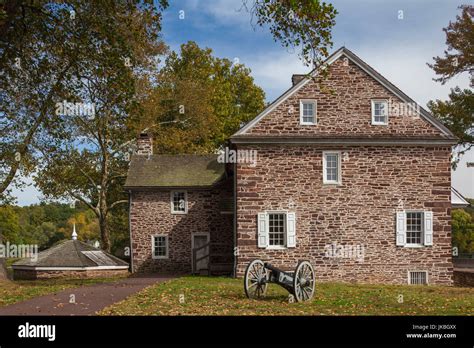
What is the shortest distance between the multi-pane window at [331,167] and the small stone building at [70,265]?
12.2 m

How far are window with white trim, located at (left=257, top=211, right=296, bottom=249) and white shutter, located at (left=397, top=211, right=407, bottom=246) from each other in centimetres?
449

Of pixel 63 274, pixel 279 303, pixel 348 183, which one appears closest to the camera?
pixel 279 303

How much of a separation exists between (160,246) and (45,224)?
47.6 m

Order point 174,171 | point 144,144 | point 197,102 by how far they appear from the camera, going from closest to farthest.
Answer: point 174,171, point 144,144, point 197,102

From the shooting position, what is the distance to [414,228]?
2505 centimetres

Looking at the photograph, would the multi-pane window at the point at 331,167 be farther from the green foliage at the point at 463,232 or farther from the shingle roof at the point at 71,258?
the green foliage at the point at 463,232

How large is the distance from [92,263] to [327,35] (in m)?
19.3

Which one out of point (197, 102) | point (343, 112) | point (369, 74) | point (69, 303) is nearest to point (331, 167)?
point (343, 112)

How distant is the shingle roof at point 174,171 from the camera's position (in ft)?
102

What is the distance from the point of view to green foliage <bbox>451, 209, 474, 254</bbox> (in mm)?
51031

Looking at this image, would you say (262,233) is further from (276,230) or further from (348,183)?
(348,183)

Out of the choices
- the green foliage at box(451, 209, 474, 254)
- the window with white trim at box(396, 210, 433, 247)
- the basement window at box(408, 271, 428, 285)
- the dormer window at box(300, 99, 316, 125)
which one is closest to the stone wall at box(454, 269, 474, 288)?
the basement window at box(408, 271, 428, 285)

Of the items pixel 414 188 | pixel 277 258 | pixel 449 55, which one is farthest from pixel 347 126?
pixel 449 55

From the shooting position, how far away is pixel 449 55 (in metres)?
38.2
